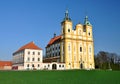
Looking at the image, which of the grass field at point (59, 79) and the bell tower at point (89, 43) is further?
the bell tower at point (89, 43)

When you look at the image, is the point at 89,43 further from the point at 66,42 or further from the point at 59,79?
the point at 59,79

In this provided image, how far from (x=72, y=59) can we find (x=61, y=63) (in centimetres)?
405

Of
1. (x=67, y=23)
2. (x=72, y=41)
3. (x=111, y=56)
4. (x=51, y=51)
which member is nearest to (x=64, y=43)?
(x=72, y=41)

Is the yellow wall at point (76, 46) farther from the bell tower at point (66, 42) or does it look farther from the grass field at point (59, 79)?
the grass field at point (59, 79)

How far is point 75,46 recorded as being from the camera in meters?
66.0

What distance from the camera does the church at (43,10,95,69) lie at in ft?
209

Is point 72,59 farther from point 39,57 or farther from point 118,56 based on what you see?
point 118,56

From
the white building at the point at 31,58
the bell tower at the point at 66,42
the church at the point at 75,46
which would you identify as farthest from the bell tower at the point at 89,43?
the white building at the point at 31,58

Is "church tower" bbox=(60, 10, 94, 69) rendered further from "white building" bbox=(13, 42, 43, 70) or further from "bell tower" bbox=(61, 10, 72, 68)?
"white building" bbox=(13, 42, 43, 70)

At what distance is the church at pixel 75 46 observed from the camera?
63750 mm

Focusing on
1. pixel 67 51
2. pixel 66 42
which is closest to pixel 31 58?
pixel 67 51

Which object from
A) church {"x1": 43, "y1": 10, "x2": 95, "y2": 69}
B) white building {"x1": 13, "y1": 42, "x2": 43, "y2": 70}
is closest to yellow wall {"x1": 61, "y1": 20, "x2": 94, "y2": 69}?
church {"x1": 43, "y1": 10, "x2": 95, "y2": 69}

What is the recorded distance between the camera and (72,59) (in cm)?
6391

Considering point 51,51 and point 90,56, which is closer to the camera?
point 90,56
